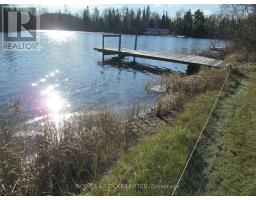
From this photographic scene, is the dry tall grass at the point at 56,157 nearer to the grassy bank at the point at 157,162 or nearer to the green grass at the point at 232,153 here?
the grassy bank at the point at 157,162

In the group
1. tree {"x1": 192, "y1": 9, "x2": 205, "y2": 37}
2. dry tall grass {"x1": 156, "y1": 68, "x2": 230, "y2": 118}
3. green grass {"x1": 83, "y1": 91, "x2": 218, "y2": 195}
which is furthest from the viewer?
tree {"x1": 192, "y1": 9, "x2": 205, "y2": 37}

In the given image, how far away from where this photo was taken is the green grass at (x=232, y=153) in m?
4.02

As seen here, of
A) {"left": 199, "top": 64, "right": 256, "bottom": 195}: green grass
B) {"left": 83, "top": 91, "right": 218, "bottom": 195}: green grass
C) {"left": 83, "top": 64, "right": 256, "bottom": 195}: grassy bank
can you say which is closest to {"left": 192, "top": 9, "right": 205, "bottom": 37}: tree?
{"left": 199, "top": 64, "right": 256, "bottom": 195}: green grass

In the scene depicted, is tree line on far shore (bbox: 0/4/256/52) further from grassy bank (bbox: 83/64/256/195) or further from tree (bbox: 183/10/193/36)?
grassy bank (bbox: 83/64/256/195)

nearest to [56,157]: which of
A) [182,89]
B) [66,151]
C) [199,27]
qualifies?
[66,151]

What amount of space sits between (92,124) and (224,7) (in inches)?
920

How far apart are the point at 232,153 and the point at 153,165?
1388 millimetres

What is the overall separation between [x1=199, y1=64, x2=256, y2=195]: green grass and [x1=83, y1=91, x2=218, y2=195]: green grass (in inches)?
15.8

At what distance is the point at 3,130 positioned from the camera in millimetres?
5410

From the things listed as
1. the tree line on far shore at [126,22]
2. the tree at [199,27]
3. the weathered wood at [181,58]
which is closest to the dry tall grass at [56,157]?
the weathered wood at [181,58]

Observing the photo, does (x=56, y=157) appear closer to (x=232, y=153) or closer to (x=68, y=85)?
(x=232, y=153)

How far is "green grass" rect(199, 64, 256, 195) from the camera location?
158 inches

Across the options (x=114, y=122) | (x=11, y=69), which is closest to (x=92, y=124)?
(x=114, y=122)

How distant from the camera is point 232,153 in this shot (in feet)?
16.4
